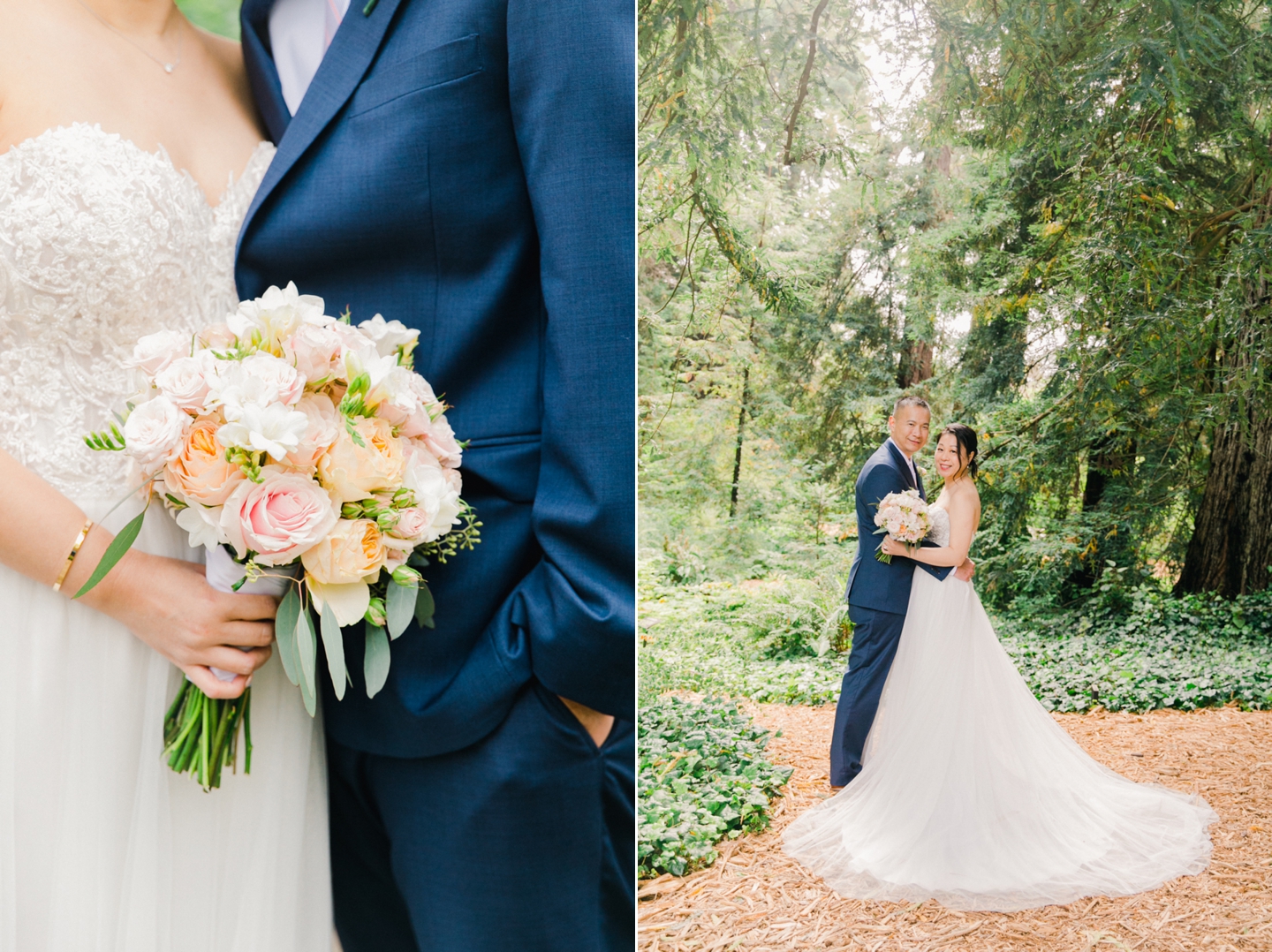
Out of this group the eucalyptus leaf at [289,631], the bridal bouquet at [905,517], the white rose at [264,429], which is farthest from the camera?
the bridal bouquet at [905,517]

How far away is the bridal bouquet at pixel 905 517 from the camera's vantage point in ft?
4.23

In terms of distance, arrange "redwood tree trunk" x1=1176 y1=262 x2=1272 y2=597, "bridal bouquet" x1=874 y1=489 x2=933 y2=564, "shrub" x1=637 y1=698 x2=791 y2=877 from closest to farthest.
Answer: "redwood tree trunk" x1=1176 y1=262 x2=1272 y2=597 → "bridal bouquet" x1=874 y1=489 x2=933 y2=564 → "shrub" x1=637 y1=698 x2=791 y2=877

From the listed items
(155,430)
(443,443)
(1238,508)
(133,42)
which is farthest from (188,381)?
(1238,508)

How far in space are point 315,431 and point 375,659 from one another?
10.9 inches

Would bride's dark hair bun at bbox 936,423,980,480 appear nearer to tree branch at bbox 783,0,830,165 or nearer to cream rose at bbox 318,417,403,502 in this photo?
tree branch at bbox 783,0,830,165

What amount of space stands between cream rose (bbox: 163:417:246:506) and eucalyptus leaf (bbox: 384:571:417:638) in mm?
207

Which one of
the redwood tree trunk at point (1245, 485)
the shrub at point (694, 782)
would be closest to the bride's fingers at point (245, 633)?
the shrub at point (694, 782)

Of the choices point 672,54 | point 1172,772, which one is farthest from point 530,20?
point 1172,772

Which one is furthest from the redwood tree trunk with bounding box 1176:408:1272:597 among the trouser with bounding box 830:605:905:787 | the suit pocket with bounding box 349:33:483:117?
the suit pocket with bounding box 349:33:483:117

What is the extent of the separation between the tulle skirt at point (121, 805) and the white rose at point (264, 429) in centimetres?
35

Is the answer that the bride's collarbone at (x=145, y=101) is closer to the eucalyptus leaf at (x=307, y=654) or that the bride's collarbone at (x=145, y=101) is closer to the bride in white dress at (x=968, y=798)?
the eucalyptus leaf at (x=307, y=654)

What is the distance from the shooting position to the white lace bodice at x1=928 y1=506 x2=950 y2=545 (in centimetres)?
128

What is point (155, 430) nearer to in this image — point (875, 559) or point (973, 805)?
point (875, 559)

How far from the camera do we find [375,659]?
99 cm
